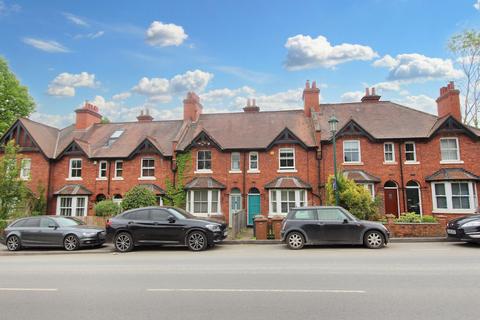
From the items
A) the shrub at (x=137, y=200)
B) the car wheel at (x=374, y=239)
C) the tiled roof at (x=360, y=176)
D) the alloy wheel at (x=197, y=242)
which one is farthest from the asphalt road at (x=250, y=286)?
the tiled roof at (x=360, y=176)

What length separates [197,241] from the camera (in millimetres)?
12469

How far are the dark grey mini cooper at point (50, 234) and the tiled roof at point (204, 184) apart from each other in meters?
8.22

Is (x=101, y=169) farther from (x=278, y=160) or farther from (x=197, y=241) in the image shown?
(x=197, y=241)

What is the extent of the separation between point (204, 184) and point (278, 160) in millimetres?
5552

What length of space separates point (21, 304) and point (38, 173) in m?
21.4

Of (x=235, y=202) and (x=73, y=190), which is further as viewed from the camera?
(x=73, y=190)

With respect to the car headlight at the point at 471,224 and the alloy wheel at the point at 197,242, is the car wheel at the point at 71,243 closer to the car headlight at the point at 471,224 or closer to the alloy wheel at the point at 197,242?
the alloy wheel at the point at 197,242

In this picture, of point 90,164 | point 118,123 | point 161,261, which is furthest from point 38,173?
point 161,261

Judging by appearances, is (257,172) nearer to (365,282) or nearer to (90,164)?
(90,164)

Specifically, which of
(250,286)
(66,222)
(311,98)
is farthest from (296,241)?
(311,98)

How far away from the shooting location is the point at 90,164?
24.0 meters

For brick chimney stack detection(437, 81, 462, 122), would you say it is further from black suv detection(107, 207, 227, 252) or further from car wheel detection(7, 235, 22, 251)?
car wheel detection(7, 235, 22, 251)

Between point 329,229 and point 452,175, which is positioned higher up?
point 452,175

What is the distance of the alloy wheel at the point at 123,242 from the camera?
13.0m
